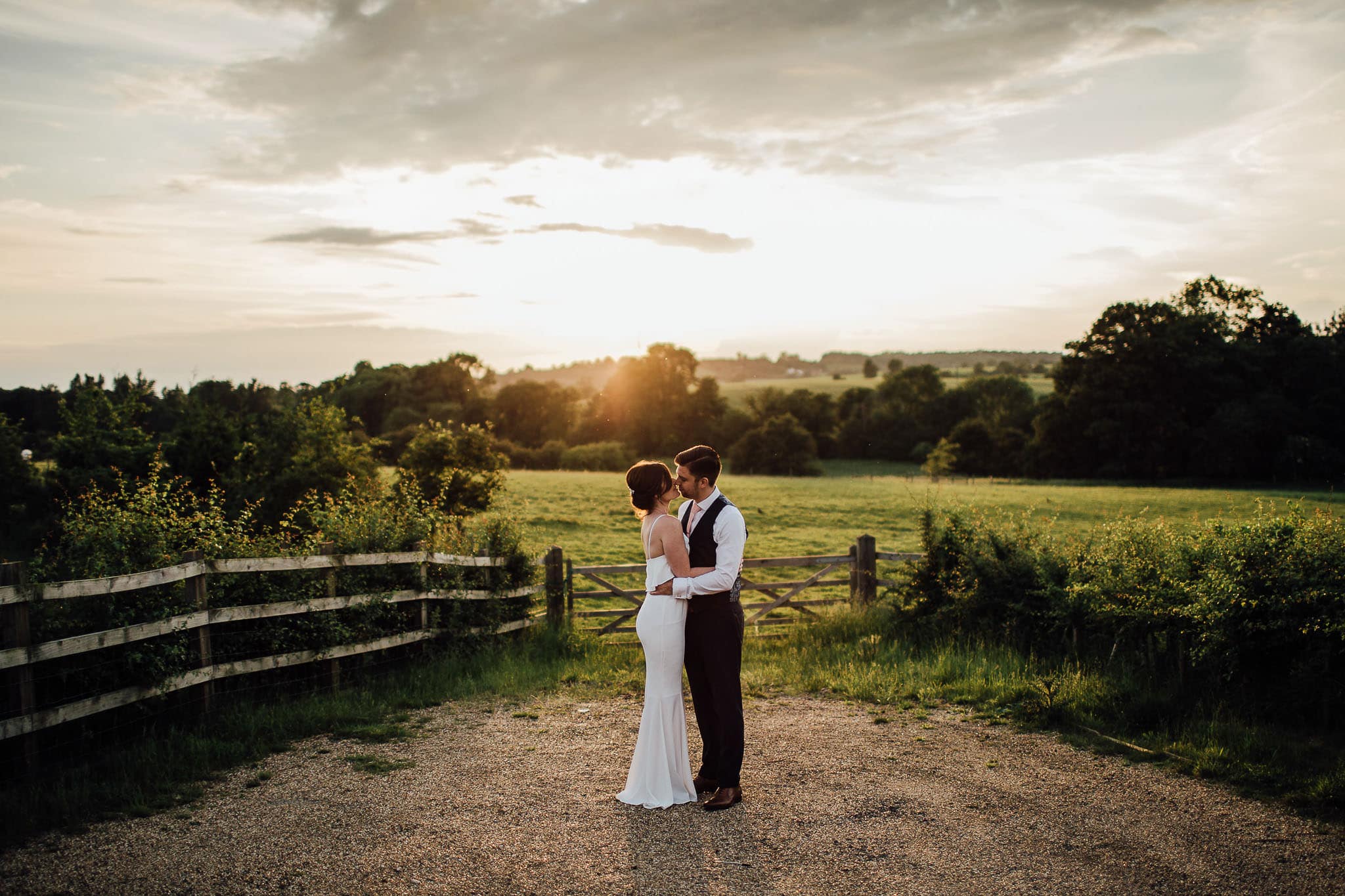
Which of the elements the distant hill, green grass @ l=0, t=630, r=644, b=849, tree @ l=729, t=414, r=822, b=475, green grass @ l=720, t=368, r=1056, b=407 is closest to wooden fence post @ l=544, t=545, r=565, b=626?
green grass @ l=0, t=630, r=644, b=849

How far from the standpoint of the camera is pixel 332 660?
908cm

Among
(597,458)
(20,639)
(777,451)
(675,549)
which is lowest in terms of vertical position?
(597,458)

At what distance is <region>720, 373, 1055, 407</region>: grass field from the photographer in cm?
10650

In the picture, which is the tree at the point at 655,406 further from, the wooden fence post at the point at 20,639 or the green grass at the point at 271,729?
the wooden fence post at the point at 20,639

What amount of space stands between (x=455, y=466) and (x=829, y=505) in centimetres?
1818

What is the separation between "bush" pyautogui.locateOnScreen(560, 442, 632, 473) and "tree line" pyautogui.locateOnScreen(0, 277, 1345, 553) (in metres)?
0.16

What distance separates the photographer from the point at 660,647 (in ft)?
20.4

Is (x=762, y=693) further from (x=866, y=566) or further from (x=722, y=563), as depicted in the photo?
(x=866, y=566)

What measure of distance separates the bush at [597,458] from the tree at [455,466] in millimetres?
36933

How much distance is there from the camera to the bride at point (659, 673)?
6.14 m

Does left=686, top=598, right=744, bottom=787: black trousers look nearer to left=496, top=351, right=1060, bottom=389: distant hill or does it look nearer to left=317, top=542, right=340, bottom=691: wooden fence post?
left=317, top=542, right=340, bottom=691: wooden fence post

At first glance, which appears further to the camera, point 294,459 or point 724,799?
point 294,459

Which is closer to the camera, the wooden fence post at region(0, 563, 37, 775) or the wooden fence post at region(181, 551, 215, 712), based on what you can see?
the wooden fence post at region(0, 563, 37, 775)

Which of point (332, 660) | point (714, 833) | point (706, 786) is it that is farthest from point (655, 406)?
point (714, 833)
